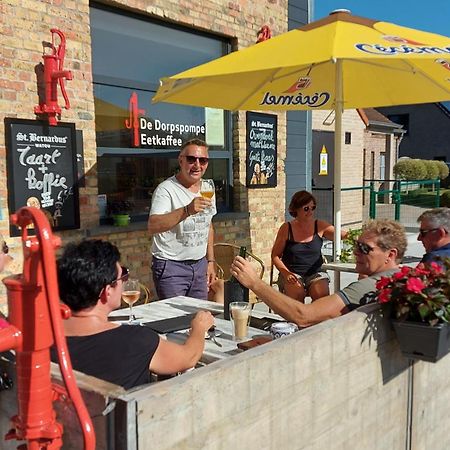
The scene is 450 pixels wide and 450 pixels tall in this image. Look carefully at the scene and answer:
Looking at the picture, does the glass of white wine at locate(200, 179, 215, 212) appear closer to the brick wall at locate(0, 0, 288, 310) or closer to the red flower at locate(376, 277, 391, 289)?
the brick wall at locate(0, 0, 288, 310)

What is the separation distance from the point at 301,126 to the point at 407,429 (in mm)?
5299

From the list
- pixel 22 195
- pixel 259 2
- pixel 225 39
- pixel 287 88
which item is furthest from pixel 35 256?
pixel 259 2

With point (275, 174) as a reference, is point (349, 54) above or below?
above

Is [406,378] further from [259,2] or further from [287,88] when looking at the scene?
[259,2]

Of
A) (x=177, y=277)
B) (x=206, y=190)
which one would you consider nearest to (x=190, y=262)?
(x=177, y=277)

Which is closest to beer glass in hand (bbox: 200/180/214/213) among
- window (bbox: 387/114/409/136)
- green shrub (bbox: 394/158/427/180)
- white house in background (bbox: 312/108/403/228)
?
white house in background (bbox: 312/108/403/228)

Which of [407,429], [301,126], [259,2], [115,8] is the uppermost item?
[259,2]

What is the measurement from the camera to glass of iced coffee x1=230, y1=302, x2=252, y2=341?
2.60 meters

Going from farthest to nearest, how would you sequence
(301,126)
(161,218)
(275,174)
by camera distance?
(301,126) → (275,174) → (161,218)

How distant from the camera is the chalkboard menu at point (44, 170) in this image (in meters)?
4.09

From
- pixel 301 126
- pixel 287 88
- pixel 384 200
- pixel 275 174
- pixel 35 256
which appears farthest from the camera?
pixel 384 200

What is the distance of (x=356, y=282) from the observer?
100 inches

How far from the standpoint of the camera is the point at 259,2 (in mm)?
6375

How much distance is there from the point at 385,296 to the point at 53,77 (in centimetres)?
314
